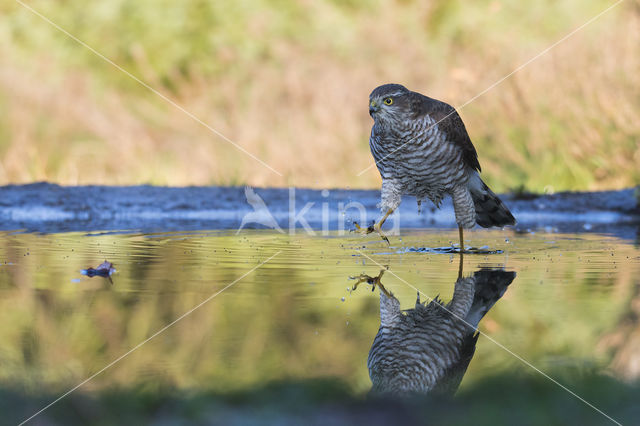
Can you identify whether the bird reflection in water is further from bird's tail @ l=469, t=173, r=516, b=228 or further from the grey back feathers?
bird's tail @ l=469, t=173, r=516, b=228

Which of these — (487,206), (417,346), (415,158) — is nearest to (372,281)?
(415,158)

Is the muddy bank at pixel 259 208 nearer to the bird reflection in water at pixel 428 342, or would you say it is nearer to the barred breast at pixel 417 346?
the bird reflection in water at pixel 428 342

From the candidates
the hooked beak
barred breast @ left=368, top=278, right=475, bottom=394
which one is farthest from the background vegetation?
barred breast @ left=368, top=278, right=475, bottom=394

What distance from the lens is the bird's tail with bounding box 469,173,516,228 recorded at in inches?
231

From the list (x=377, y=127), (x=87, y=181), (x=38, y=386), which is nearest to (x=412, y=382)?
(x=38, y=386)

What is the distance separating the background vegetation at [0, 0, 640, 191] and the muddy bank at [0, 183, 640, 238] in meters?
1.29

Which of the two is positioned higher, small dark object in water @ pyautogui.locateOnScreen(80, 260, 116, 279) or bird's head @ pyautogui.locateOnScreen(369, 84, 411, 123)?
bird's head @ pyautogui.locateOnScreen(369, 84, 411, 123)

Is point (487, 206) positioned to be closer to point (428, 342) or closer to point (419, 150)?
point (419, 150)

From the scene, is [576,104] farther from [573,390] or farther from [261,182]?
[573,390]

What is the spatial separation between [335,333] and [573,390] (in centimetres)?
84

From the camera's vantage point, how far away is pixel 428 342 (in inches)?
103

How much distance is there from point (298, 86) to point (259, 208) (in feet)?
12.6

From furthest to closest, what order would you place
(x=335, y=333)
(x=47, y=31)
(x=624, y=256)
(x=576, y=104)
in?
(x=47, y=31), (x=576, y=104), (x=624, y=256), (x=335, y=333)

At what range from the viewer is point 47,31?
1395cm
